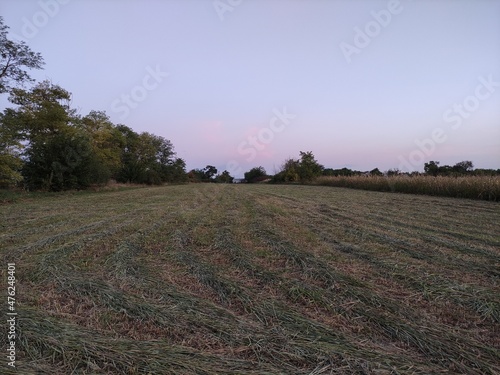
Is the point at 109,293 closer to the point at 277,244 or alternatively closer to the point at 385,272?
the point at 277,244

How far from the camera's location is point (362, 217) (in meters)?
7.66

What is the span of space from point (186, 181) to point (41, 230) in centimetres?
4937

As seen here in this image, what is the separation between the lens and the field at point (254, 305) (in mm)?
1745

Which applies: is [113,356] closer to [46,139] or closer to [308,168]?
[46,139]

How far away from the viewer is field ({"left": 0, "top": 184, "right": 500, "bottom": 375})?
1.75 m

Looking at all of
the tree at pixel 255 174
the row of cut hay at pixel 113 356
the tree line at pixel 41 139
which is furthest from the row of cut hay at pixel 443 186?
the tree at pixel 255 174

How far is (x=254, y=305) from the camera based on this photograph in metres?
2.45

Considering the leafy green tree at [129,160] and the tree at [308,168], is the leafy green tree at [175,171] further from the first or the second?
the tree at [308,168]

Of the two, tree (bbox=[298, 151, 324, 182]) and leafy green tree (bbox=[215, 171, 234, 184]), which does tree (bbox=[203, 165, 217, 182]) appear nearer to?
leafy green tree (bbox=[215, 171, 234, 184])

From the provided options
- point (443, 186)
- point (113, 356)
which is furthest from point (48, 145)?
point (443, 186)

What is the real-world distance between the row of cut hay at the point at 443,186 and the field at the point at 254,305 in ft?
36.9

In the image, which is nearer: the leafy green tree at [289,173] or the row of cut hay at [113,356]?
the row of cut hay at [113,356]

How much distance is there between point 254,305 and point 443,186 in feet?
60.1

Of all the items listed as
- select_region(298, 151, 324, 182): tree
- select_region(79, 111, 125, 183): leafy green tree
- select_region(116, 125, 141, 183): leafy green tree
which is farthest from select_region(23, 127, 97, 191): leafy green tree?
select_region(298, 151, 324, 182): tree
